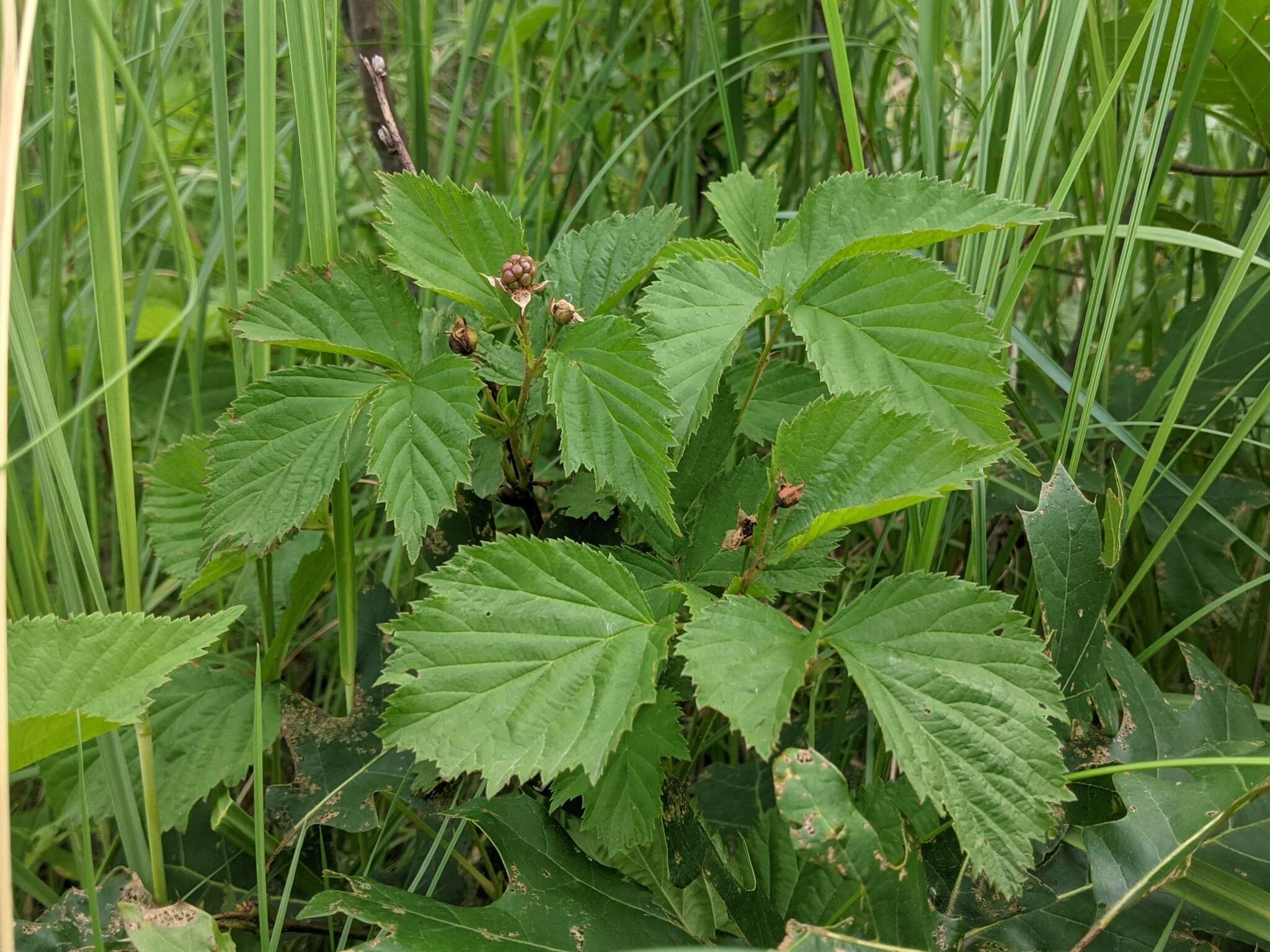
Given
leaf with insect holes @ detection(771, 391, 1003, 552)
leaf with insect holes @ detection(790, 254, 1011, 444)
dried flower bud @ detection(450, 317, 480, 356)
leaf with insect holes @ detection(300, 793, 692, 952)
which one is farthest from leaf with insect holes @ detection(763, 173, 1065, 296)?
leaf with insect holes @ detection(300, 793, 692, 952)

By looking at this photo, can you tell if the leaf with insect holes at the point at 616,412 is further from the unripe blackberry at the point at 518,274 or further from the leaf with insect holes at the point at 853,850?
the leaf with insect holes at the point at 853,850

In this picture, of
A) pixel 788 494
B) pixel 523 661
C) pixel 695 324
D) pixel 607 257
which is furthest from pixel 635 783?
pixel 607 257

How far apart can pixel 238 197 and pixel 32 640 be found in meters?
0.87

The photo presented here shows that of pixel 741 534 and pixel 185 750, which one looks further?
pixel 185 750

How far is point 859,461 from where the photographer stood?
2.23ft

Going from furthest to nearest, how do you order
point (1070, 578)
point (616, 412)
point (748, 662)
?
point (1070, 578) → point (616, 412) → point (748, 662)

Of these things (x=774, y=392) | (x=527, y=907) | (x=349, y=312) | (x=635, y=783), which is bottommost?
(x=527, y=907)

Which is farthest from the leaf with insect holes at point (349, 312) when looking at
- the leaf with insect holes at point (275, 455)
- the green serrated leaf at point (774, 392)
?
the green serrated leaf at point (774, 392)

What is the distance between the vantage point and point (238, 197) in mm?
1387

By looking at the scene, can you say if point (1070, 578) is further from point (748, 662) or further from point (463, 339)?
point (463, 339)

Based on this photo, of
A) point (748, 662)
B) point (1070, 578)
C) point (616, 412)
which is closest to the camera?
point (748, 662)

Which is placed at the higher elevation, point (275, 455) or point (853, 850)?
point (275, 455)

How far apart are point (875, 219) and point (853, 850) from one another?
50 centimetres

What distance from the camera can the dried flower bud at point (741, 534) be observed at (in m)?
0.70
